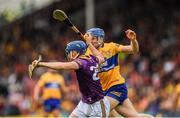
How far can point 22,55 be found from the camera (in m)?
31.3

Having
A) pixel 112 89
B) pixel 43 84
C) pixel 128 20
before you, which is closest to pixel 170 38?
pixel 128 20

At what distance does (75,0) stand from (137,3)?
107 inches

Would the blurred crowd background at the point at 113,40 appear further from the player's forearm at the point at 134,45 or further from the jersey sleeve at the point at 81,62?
the jersey sleeve at the point at 81,62

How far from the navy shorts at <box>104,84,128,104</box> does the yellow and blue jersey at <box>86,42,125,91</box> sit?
0.07m

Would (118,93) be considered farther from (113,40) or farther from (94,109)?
(113,40)

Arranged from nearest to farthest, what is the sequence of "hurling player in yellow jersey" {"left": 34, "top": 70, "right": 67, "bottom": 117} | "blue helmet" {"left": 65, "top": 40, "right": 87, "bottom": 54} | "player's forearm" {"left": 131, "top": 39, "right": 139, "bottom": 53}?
"blue helmet" {"left": 65, "top": 40, "right": 87, "bottom": 54} < "player's forearm" {"left": 131, "top": 39, "right": 139, "bottom": 53} < "hurling player in yellow jersey" {"left": 34, "top": 70, "right": 67, "bottom": 117}

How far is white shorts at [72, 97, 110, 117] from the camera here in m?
13.8

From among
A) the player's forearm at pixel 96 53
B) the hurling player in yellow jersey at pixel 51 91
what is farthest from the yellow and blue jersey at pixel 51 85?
the player's forearm at pixel 96 53

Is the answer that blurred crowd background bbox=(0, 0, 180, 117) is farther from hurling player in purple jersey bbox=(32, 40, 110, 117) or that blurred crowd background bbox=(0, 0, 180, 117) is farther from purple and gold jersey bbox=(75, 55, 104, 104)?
purple and gold jersey bbox=(75, 55, 104, 104)

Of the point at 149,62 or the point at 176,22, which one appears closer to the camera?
the point at 149,62

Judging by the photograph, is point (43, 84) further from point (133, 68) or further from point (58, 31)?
point (58, 31)

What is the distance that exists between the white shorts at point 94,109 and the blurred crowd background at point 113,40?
22.8ft

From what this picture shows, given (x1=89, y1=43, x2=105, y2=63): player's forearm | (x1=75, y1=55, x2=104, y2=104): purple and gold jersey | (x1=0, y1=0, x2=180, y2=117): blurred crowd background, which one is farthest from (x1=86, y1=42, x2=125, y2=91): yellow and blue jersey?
(x1=0, y1=0, x2=180, y2=117): blurred crowd background

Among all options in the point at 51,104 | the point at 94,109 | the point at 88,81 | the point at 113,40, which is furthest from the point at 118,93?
the point at 113,40
